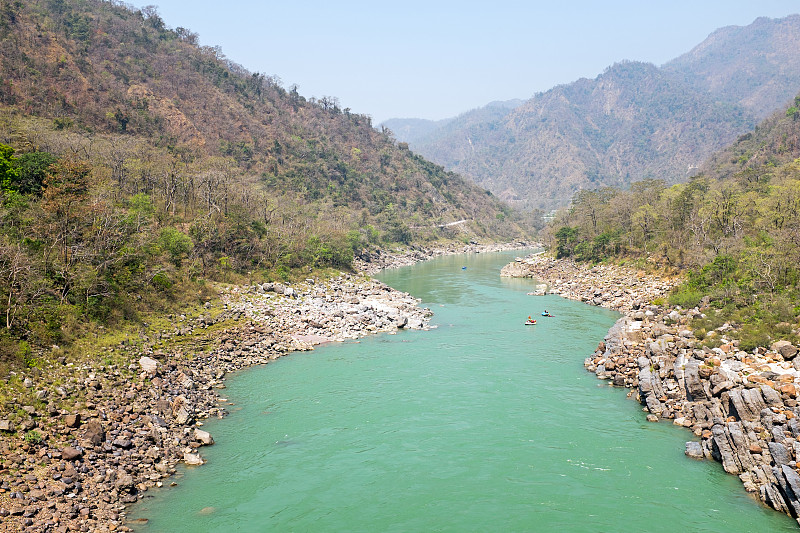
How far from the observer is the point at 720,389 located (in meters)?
17.6

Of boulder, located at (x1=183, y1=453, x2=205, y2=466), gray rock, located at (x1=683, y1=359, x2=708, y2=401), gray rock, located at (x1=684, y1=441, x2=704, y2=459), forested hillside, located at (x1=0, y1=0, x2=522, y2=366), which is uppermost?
forested hillside, located at (x1=0, y1=0, x2=522, y2=366)

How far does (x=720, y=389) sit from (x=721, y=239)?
74.7ft

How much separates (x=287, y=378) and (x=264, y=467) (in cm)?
831

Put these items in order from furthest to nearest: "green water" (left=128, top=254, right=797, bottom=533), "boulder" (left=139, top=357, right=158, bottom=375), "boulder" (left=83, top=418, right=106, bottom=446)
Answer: "boulder" (left=139, top=357, right=158, bottom=375) < "boulder" (left=83, top=418, right=106, bottom=446) < "green water" (left=128, top=254, right=797, bottom=533)

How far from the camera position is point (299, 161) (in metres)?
94.3

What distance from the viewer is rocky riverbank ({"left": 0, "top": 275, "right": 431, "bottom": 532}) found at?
12.6 m

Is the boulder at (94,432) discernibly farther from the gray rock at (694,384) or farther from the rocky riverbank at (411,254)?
the rocky riverbank at (411,254)

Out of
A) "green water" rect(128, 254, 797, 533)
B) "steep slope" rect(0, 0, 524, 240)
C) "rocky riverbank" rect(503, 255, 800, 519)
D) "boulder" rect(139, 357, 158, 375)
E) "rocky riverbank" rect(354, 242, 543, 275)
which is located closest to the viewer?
"green water" rect(128, 254, 797, 533)

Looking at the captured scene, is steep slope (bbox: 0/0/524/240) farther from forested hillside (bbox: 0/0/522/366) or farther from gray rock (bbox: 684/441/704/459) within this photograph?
gray rock (bbox: 684/441/704/459)

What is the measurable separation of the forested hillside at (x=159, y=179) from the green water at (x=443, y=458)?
8899mm

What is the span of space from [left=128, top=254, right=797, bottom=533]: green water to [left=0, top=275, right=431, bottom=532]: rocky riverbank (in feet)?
3.32

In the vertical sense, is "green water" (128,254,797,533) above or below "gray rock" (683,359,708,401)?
below

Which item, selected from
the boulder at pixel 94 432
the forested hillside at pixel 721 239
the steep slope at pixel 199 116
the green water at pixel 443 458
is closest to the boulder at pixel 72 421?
the boulder at pixel 94 432

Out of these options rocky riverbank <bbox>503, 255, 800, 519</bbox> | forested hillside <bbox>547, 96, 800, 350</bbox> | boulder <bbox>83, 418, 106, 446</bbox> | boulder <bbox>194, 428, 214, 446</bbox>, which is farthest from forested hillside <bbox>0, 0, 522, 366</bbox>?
forested hillside <bbox>547, 96, 800, 350</bbox>
